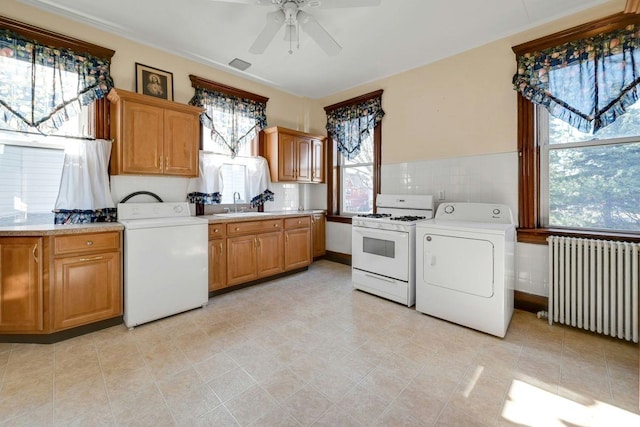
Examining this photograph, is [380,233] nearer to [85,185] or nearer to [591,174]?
[591,174]

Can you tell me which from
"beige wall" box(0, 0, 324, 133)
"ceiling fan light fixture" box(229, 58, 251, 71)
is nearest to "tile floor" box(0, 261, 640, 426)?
"beige wall" box(0, 0, 324, 133)

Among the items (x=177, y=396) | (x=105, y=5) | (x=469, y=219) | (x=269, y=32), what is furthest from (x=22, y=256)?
(x=469, y=219)

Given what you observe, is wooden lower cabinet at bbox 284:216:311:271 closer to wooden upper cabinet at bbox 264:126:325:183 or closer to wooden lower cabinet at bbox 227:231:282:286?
wooden lower cabinet at bbox 227:231:282:286

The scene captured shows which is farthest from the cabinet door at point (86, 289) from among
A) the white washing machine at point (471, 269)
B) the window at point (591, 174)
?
the window at point (591, 174)

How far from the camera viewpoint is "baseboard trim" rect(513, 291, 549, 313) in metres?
2.61

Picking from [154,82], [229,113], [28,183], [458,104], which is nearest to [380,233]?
[458,104]

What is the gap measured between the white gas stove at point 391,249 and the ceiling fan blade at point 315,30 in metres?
1.80

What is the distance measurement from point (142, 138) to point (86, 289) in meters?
1.46

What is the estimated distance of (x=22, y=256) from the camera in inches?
80.6

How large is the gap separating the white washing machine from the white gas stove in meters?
0.12

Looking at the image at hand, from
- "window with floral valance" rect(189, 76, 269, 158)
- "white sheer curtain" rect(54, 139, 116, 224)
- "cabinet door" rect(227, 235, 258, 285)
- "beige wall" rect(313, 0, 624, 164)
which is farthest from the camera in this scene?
"window with floral valance" rect(189, 76, 269, 158)

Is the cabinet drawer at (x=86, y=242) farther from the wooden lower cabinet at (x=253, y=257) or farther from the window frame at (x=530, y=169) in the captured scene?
the window frame at (x=530, y=169)

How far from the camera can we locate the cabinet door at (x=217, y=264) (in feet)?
9.80

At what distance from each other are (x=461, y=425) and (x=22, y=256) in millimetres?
3134
